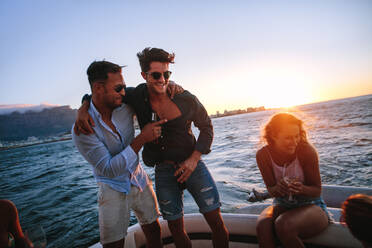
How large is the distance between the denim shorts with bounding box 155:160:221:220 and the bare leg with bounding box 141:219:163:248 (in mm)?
217

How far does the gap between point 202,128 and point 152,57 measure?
3.43ft

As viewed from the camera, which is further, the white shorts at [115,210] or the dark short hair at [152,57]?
the dark short hair at [152,57]

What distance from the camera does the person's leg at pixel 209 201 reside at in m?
2.34

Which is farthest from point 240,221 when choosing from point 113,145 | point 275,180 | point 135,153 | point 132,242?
point 113,145

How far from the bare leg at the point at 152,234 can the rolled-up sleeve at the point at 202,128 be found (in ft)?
3.56

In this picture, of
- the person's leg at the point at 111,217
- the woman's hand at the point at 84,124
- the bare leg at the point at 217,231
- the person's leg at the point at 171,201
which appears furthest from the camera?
the person's leg at the point at 171,201

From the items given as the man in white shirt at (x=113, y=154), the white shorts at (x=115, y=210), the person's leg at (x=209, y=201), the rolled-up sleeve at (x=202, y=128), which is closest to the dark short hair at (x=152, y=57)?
the man in white shirt at (x=113, y=154)

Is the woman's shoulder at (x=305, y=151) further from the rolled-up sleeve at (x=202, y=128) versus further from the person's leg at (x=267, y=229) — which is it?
the rolled-up sleeve at (x=202, y=128)

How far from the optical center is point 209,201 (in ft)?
7.80

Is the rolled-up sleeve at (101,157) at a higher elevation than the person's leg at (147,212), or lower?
higher

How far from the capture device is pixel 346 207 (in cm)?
176

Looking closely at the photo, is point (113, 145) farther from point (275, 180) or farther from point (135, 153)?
point (275, 180)

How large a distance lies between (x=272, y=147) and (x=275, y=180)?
1.37 ft

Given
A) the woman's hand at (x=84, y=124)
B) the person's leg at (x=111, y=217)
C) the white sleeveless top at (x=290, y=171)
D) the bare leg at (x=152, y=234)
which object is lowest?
the bare leg at (x=152, y=234)
